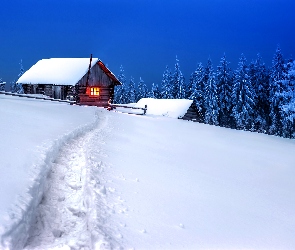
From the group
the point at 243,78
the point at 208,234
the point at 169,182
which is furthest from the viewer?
the point at 243,78

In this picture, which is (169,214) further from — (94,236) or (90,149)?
(90,149)

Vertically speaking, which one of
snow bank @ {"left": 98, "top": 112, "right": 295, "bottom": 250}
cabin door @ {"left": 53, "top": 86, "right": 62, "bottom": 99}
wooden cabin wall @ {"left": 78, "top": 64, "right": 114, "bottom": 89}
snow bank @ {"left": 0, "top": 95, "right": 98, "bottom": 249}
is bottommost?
snow bank @ {"left": 98, "top": 112, "right": 295, "bottom": 250}

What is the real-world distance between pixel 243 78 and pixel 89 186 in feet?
154

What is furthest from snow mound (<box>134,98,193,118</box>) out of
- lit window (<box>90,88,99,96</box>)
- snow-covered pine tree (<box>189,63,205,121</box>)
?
snow-covered pine tree (<box>189,63,205,121</box>)

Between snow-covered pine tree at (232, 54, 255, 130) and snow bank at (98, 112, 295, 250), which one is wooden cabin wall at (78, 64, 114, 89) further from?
snow bank at (98, 112, 295, 250)

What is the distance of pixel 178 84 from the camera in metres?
57.6

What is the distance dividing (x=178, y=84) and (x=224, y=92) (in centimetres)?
967

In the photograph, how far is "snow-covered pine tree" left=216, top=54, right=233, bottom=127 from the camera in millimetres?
51812

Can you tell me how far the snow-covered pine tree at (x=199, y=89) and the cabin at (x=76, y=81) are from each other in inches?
768

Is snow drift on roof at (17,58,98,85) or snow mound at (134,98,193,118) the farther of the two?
snow mound at (134,98,193,118)

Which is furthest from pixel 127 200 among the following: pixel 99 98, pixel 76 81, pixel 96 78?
pixel 99 98

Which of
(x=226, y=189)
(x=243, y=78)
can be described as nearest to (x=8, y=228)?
(x=226, y=189)

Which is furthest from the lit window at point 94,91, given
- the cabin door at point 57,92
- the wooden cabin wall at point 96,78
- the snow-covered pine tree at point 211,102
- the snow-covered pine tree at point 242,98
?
the snow-covered pine tree at point 242,98

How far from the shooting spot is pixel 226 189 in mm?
7203
